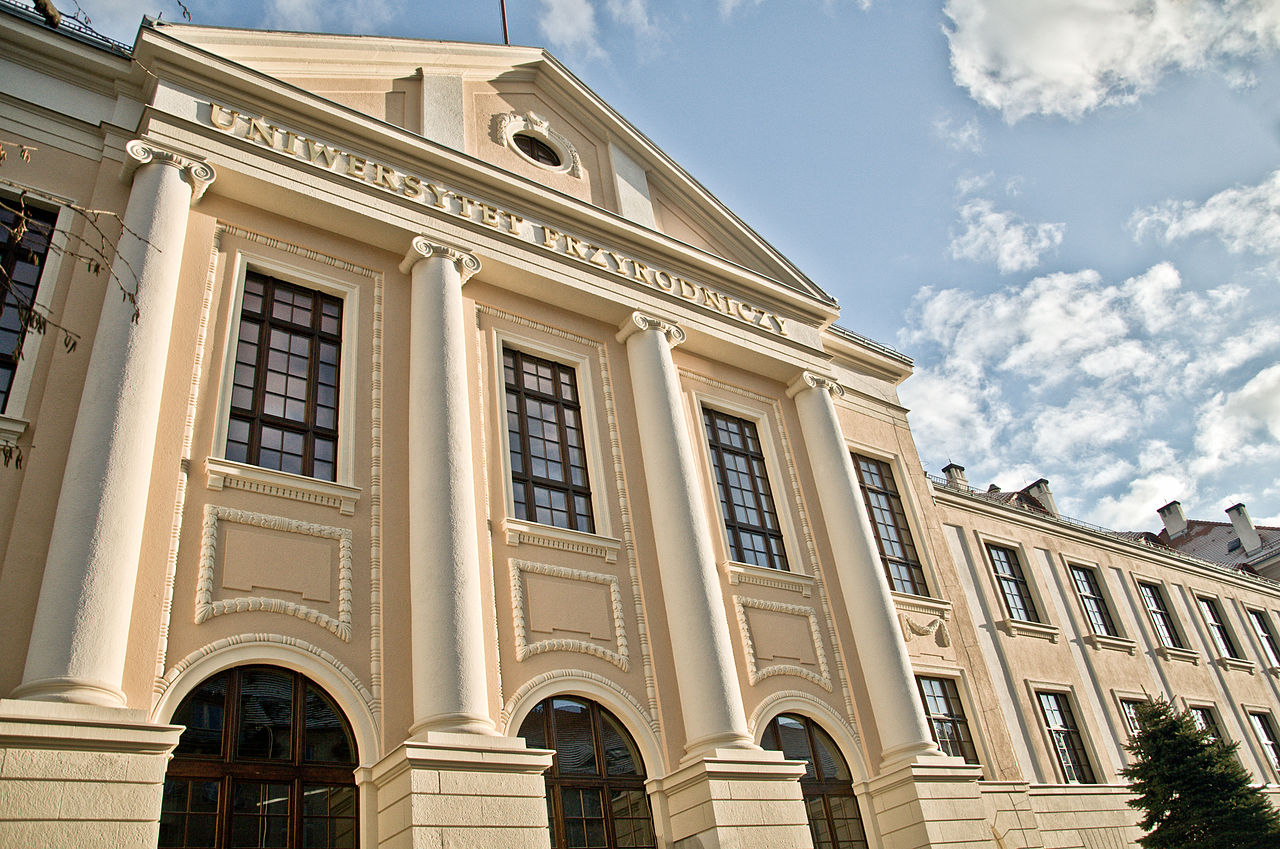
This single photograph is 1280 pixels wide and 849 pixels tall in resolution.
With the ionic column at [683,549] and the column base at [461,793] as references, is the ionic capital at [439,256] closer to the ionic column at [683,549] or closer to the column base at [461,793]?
the ionic column at [683,549]

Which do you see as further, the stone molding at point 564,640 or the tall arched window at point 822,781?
the tall arched window at point 822,781

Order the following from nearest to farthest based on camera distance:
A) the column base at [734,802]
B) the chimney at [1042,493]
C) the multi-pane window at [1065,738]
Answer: the column base at [734,802] < the multi-pane window at [1065,738] < the chimney at [1042,493]

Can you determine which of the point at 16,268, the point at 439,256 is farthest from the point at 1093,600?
the point at 16,268

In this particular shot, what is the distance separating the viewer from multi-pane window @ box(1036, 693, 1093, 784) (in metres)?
19.2

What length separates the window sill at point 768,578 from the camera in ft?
49.4

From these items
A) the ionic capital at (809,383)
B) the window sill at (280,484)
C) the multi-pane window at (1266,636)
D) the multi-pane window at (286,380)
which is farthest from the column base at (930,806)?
the multi-pane window at (1266,636)

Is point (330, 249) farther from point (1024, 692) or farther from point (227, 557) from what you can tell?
point (1024, 692)

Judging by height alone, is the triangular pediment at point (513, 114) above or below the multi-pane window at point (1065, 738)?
above

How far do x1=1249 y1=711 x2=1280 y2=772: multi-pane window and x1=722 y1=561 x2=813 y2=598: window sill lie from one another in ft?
58.3

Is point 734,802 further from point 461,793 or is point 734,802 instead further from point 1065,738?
point 1065,738

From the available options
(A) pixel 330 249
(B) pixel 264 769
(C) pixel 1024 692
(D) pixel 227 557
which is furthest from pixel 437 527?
(C) pixel 1024 692

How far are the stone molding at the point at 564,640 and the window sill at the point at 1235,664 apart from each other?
21211 mm

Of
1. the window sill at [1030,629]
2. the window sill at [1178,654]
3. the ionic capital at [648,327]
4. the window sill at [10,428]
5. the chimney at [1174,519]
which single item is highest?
the chimney at [1174,519]

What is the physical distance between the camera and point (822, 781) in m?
14.4
